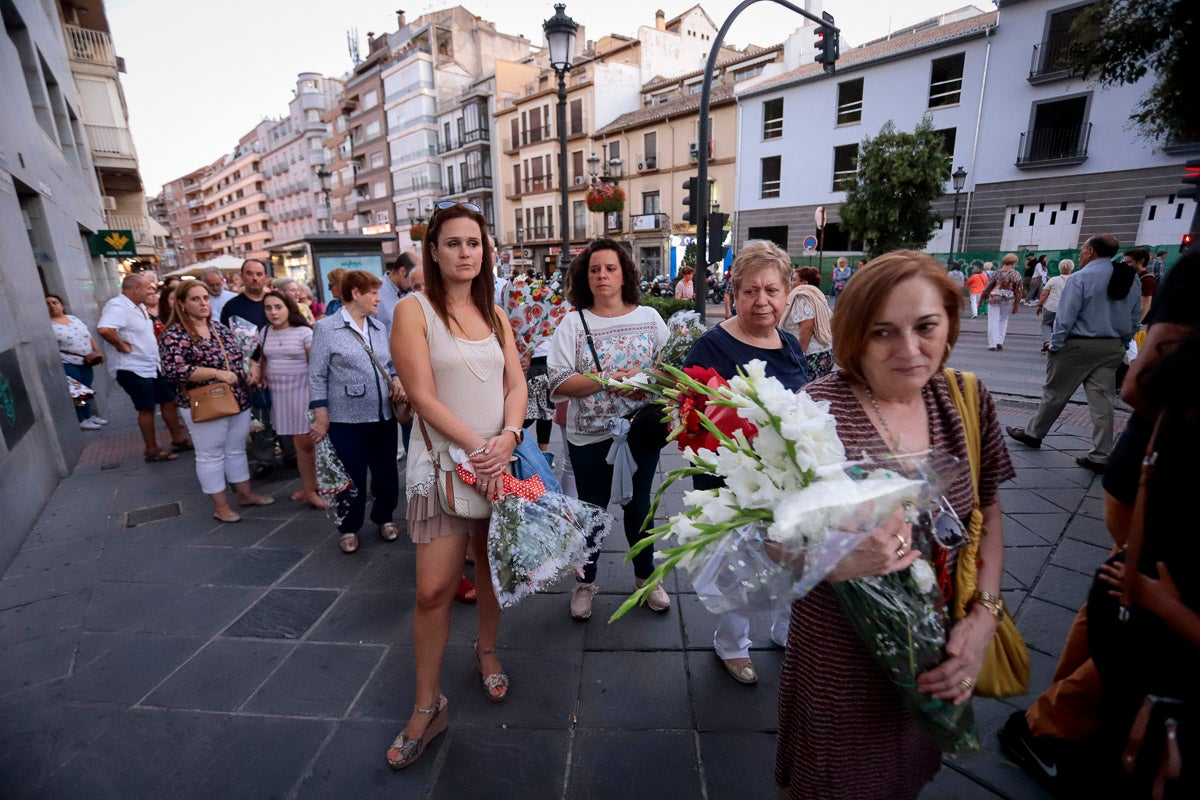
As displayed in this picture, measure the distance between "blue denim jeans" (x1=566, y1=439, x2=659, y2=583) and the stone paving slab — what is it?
0.27m

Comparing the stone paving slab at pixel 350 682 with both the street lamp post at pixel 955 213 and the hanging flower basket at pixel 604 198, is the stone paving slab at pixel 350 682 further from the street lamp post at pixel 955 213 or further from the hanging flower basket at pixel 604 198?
the street lamp post at pixel 955 213

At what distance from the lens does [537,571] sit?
201cm

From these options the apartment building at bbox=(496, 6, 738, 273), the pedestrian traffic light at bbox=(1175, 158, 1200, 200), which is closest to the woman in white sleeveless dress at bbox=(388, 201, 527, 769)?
the pedestrian traffic light at bbox=(1175, 158, 1200, 200)

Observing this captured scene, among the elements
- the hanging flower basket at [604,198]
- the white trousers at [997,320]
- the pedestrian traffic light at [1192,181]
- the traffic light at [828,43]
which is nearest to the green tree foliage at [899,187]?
the white trousers at [997,320]

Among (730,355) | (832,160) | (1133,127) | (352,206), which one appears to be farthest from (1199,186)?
(352,206)

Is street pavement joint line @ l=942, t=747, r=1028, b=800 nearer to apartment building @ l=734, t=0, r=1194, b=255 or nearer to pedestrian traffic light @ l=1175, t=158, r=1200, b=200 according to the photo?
pedestrian traffic light @ l=1175, t=158, r=1200, b=200

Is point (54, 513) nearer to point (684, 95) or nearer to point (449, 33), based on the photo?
point (684, 95)

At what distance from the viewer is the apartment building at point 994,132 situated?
17.0 metres

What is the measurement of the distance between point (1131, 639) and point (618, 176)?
32.2m

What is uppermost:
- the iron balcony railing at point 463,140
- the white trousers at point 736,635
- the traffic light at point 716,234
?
the iron balcony railing at point 463,140

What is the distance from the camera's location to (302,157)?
168ft

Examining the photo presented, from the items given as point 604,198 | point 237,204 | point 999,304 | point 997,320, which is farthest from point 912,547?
point 237,204

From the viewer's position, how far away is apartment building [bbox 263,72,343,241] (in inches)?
1948

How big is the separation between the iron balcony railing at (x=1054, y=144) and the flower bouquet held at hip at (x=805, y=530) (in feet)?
77.3
